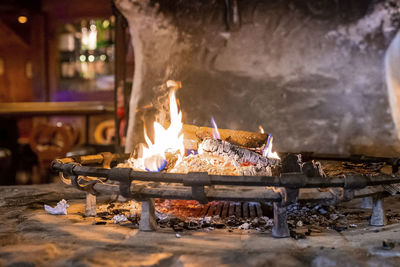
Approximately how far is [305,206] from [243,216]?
0.72m

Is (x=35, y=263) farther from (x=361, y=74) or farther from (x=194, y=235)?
(x=361, y=74)

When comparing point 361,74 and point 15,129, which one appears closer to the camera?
point 361,74

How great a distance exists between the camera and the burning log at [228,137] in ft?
11.3

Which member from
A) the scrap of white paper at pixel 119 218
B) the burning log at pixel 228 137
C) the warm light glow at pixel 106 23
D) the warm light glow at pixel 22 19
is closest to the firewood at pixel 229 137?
the burning log at pixel 228 137

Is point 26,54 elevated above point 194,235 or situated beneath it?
elevated above

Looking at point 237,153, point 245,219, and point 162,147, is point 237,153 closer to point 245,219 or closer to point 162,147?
point 245,219

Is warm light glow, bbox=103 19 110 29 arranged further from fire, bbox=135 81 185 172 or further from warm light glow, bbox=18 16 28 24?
fire, bbox=135 81 185 172

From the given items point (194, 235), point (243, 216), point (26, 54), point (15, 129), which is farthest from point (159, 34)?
point (26, 54)

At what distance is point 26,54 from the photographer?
43.9ft

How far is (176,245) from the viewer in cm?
232

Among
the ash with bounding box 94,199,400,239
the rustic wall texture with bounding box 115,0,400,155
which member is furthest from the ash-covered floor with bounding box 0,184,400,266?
the rustic wall texture with bounding box 115,0,400,155

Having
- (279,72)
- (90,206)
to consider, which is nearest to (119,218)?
(90,206)

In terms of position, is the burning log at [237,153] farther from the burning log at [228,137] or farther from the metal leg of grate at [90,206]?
the metal leg of grate at [90,206]

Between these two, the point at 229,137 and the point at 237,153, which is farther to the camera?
the point at 229,137
